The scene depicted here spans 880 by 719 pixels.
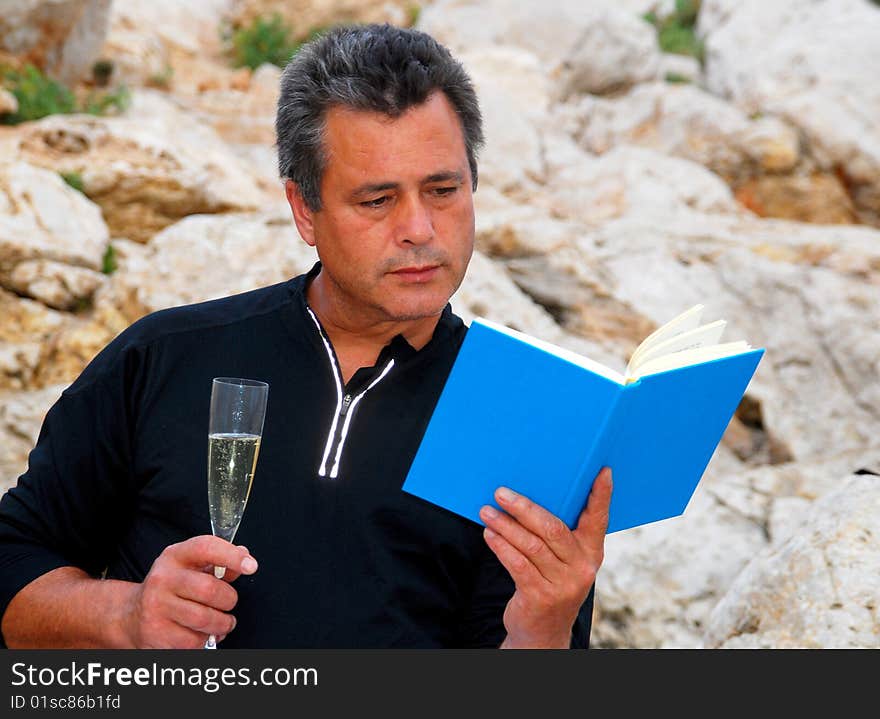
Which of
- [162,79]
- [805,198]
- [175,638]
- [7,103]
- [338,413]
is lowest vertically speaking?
[175,638]

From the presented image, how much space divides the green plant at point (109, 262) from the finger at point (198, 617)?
501 centimetres

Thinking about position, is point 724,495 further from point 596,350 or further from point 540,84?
point 540,84

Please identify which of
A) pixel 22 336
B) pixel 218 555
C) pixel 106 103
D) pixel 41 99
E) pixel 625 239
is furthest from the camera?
pixel 106 103

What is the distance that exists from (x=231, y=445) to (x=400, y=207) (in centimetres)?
67

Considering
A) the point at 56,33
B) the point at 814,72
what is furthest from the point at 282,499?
the point at 814,72

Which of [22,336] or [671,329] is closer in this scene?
[671,329]

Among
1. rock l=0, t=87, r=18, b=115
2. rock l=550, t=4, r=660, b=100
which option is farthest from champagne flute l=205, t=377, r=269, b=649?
rock l=550, t=4, r=660, b=100

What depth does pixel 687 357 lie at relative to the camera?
1726 millimetres

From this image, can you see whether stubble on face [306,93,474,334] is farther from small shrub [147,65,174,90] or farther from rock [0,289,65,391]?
small shrub [147,65,174,90]

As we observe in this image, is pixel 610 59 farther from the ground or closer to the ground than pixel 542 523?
farther from the ground

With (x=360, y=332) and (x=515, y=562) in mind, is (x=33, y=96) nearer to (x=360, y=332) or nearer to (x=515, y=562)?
(x=360, y=332)

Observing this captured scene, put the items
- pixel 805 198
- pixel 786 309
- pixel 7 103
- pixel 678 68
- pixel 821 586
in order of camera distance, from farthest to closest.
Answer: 1. pixel 678 68
2. pixel 805 198
3. pixel 7 103
4. pixel 786 309
5. pixel 821 586

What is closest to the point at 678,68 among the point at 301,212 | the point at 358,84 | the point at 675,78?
the point at 675,78

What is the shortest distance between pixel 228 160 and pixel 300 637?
22.7 ft
